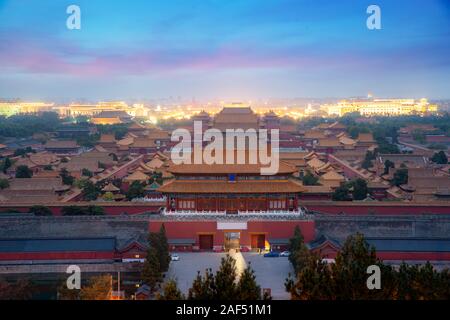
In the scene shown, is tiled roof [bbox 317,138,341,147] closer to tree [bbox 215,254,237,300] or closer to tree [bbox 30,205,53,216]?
tree [bbox 30,205,53,216]

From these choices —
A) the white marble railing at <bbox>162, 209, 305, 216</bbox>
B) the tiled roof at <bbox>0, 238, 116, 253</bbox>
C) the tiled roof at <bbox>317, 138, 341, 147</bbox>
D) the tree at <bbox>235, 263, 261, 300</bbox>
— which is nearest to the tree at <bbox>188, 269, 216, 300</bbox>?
the tree at <bbox>235, 263, 261, 300</bbox>

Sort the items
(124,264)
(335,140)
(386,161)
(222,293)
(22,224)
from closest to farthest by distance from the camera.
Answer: (222,293) → (124,264) → (22,224) → (386,161) → (335,140)

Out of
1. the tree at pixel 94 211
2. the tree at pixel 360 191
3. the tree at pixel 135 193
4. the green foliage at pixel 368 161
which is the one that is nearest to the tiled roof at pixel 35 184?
the tree at pixel 135 193

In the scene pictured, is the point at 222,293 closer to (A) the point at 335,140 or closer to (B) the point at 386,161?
(B) the point at 386,161

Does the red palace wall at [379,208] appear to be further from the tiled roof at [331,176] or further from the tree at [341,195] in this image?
the tiled roof at [331,176]
